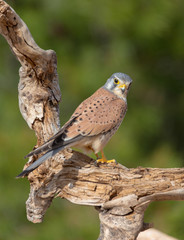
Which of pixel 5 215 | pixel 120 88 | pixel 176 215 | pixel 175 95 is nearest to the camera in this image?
pixel 120 88

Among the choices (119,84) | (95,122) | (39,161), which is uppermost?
(119,84)

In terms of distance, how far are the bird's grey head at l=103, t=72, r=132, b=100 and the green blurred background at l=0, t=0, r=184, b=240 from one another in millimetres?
1920

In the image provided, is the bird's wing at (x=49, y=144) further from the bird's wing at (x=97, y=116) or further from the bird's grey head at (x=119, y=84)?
the bird's grey head at (x=119, y=84)

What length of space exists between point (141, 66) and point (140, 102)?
0.59 metres

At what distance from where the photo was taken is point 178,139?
8578mm

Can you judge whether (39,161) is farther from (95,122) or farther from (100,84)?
(100,84)

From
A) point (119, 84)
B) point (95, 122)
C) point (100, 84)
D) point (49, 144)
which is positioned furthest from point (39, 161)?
point (100, 84)

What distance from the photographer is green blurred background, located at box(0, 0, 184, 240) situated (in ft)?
21.9

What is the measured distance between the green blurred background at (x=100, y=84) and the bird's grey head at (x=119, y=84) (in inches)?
75.6

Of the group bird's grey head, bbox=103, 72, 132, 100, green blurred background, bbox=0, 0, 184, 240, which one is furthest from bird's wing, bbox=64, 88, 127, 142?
green blurred background, bbox=0, 0, 184, 240

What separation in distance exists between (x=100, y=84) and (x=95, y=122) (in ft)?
9.27

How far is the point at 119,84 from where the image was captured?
4902mm

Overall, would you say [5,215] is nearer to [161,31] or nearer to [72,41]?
[72,41]

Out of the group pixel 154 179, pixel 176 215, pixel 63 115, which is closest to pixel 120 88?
pixel 154 179
